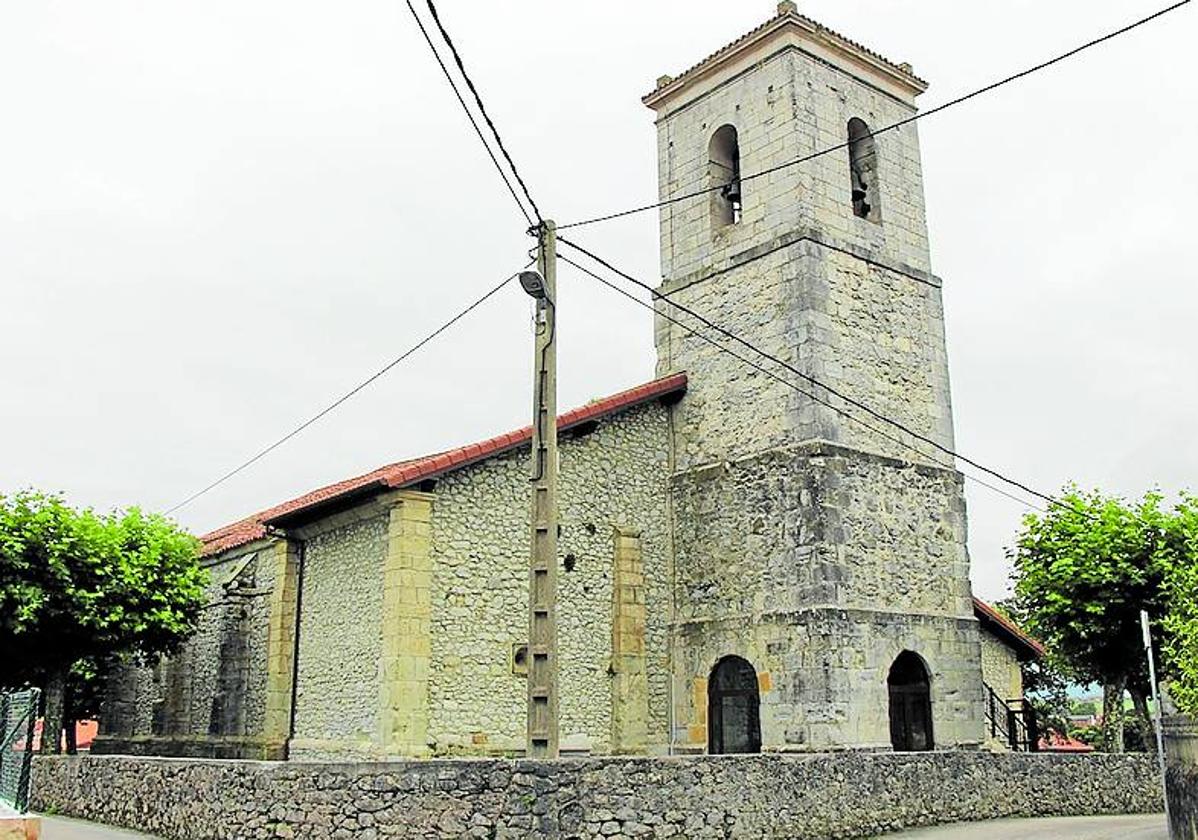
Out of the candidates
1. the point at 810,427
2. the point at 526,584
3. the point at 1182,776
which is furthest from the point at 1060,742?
the point at 1182,776

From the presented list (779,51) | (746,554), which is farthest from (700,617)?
(779,51)

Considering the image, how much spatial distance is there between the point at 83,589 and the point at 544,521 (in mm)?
11643

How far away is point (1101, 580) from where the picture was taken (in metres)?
20.0

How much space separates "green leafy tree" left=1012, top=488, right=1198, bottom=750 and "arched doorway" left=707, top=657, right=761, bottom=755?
5.89 m

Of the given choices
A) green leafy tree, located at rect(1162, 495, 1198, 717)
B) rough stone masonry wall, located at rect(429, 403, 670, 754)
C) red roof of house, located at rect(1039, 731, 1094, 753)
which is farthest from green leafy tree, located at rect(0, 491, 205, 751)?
red roof of house, located at rect(1039, 731, 1094, 753)

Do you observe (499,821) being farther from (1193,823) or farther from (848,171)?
(848,171)

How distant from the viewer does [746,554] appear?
1825 centimetres

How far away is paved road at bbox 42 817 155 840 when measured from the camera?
13312mm

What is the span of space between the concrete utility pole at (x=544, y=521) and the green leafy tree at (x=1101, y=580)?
11813 mm

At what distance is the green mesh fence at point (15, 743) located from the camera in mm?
8992

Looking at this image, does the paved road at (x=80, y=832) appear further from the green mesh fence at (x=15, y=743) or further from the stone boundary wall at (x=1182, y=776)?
the stone boundary wall at (x=1182, y=776)

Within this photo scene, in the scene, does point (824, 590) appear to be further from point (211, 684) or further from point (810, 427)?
Result: point (211, 684)

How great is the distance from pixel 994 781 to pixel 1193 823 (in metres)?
4.57

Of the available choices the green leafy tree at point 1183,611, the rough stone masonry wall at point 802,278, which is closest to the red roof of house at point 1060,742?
the green leafy tree at point 1183,611
